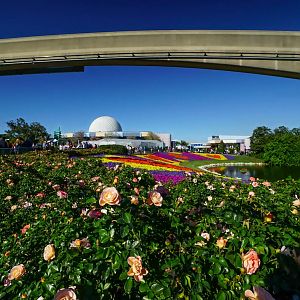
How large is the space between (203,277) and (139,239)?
448 mm

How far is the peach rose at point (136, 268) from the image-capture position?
1675mm

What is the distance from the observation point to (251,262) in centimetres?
178

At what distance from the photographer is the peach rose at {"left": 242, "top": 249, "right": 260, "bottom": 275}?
70.2 inches

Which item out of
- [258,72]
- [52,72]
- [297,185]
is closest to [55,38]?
[52,72]

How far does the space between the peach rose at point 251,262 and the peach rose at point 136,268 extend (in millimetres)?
619

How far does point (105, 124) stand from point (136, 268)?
309 ft

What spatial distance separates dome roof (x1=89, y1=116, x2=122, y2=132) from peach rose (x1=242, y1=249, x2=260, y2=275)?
92.2 m

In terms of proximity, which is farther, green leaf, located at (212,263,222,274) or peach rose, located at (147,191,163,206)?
peach rose, located at (147,191,163,206)

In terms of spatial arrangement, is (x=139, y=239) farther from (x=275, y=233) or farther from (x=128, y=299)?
(x=275, y=233)

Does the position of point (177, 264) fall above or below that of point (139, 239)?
below

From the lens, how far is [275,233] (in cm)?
230

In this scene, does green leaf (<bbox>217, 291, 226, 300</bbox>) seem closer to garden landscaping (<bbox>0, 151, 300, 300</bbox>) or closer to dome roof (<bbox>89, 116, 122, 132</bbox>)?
garden landscaping (<bbox>0, 151, 300, 300</bbox>)

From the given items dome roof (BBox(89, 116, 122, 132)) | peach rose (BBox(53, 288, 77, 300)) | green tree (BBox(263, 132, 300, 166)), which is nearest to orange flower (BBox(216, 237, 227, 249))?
peach rose (BBox(53, 288, 77, 300))

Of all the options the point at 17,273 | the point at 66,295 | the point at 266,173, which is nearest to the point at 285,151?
the point at 266,173
